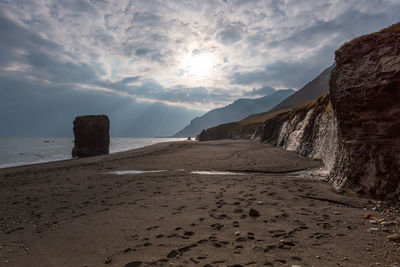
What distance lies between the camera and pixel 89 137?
120 feet

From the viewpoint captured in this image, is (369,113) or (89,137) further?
(89,137)

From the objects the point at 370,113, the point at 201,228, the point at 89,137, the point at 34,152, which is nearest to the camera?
the point at 201,228

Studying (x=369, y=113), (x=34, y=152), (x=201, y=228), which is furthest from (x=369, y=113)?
(x=34, y=152)

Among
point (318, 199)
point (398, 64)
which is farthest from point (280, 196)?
point (398, 64)

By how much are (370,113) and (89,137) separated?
38.4 metres

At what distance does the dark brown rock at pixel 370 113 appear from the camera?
6512 millimetres

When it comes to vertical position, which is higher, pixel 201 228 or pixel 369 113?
pixel 369 113

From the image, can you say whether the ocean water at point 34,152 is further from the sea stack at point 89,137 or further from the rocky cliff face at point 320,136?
the rocky cliff face at point 320,136

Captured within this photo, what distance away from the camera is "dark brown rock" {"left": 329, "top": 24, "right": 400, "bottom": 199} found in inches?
256

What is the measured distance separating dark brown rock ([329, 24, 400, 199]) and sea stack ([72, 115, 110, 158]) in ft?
121

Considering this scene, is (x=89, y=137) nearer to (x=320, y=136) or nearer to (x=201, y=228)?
(x=320, y=136)

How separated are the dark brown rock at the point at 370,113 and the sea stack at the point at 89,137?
36837 millimetres

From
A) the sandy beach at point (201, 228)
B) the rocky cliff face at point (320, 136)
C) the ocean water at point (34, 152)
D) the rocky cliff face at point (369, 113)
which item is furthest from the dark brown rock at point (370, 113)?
the ocean water at point (34, 152)

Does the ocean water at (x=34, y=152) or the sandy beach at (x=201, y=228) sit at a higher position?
the sandy beach at (x=201, y=228)
